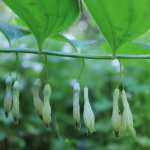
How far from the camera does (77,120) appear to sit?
2.03ft

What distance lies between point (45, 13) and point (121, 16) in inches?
9.0

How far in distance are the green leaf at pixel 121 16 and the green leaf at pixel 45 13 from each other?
95mm

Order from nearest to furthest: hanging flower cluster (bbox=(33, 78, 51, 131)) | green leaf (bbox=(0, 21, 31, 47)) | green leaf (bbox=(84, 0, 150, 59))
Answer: green leaf (bbox=(84, 0, 150, 59))
hanging flower cluster (bbox=(33, 78, 51, 131))
green leaf (bbox=(0, 21, 31, 47))

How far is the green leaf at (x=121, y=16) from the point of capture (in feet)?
1.38

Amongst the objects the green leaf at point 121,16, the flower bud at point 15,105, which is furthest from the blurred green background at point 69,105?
the green leaf at point 121,16

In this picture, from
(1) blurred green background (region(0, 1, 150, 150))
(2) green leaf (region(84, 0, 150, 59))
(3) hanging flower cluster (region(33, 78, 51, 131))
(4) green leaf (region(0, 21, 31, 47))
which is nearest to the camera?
(2) green leaf (region(84, 0, 150, 59))

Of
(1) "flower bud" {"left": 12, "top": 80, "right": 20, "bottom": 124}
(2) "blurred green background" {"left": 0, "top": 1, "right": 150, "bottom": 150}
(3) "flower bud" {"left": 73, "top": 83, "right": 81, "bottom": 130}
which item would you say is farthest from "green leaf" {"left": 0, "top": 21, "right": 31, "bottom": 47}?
(2) "blurred green background" {"left": 0, "top": 1, "right": 150, "bottom": 150}

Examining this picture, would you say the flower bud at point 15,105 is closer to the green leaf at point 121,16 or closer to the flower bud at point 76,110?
the flower bud at point 76,110

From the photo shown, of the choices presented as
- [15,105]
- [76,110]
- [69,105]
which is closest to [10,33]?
[15,105]

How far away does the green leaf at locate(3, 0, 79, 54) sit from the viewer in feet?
1.53

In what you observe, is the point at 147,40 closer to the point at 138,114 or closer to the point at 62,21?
the point at 138,114

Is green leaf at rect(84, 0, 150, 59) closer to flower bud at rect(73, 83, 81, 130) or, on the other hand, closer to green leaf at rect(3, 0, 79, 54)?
green leaf at rect(3, 0, 79, 54)

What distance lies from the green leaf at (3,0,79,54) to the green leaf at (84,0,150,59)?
0.31ft

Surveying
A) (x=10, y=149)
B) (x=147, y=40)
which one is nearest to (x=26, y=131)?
(x=10, y=149)
